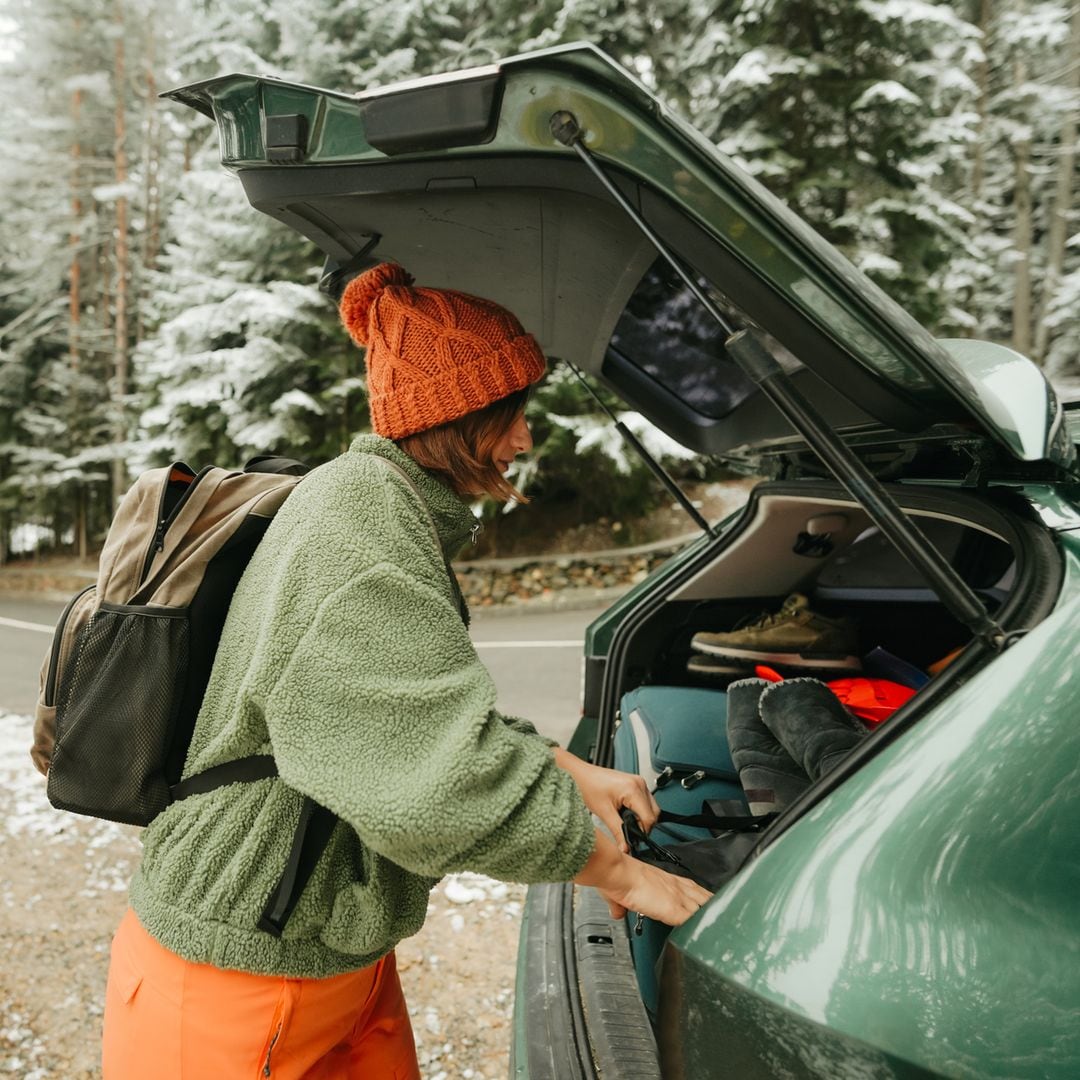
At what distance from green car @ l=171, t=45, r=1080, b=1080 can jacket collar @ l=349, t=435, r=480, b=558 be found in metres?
0.37

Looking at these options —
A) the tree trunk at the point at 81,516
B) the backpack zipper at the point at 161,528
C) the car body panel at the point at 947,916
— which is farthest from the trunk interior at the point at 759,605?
the tree trunk at the point at 81,516

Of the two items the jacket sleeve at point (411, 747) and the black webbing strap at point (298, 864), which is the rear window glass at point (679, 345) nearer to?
the jacket sleeve at point (411, 747)

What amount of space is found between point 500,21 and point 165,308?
20.3ft

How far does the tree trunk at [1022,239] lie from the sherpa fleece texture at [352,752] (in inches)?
535

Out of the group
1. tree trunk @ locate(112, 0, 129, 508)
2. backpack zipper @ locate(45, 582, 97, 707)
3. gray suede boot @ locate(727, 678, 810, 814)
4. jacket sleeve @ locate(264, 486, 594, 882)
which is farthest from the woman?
tree trunk @ locate(112, 0, 129, 508)

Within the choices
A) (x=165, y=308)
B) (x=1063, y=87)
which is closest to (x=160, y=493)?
(x=165, y=308)

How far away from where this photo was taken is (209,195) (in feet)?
35.6

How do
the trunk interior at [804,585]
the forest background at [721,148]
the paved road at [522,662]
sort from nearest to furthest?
the trunk interior at [804,585] → the paved road at [522,662] → the forest background at [721,148]

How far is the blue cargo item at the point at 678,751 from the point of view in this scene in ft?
6.73

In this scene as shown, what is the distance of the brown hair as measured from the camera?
1350 mm

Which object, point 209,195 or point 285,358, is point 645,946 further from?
point 209,195

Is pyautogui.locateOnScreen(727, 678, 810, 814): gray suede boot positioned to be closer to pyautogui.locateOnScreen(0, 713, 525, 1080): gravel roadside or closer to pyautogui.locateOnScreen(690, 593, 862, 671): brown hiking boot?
pyautogui.locateOnScreen(690, 593, 862, 671): brown hiking boot

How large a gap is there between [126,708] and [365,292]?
2.53 ft

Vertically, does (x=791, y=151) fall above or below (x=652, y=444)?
above
